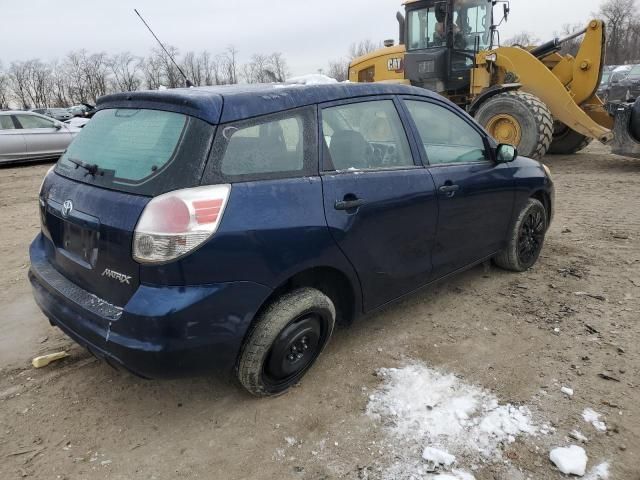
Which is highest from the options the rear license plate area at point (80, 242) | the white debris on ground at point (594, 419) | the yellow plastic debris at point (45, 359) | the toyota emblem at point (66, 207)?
the toyota emblem at point (66, 207)

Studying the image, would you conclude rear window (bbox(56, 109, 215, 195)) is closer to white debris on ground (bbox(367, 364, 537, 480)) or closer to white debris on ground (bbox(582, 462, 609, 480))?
white debris on ground (bbox(367, 364, 537, 480))

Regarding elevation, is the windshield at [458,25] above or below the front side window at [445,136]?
above

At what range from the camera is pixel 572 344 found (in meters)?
3.18

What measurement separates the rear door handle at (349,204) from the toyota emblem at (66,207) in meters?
1.35

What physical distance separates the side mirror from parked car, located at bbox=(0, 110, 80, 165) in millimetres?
11943

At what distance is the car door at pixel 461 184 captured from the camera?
3.27 meters

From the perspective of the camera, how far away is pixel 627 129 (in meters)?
8.32

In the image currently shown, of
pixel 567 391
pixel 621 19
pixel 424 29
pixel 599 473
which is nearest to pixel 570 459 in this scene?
pixel 599 473

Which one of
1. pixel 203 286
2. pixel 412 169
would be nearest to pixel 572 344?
pixel 412 169

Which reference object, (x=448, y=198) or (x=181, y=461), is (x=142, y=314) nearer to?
(x=181, y=461)

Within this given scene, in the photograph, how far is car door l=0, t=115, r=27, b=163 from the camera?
1170cm

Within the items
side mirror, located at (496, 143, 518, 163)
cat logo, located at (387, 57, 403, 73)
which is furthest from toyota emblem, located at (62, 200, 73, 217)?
cat logo, located at (387, 57, 403, 73)

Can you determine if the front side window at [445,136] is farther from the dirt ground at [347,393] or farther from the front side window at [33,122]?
the front side window at [33,122]

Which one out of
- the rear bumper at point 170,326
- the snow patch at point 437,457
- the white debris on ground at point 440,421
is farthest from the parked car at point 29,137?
the snow patch at point 437,457
